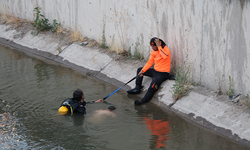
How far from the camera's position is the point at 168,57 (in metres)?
7.58

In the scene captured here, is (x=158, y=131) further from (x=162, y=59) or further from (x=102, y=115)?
(x=162, y=59)

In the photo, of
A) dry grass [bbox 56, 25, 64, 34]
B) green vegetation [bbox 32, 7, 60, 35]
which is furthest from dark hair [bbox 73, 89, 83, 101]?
green vegetation [bbox 32, 7, 60, 35]

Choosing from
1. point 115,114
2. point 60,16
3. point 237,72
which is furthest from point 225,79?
point 60,16

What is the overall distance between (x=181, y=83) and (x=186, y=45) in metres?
1.02

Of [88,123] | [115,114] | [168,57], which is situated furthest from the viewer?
[168,57]

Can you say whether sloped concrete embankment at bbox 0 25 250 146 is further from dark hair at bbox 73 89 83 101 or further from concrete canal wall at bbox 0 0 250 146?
dark hair at bbox 73 89 83 101

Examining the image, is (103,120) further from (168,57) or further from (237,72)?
(237,72)

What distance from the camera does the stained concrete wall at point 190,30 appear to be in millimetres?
6402

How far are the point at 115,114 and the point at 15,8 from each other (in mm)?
10197

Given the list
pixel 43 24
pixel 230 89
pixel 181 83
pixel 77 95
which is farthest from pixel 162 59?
pixel 43 24

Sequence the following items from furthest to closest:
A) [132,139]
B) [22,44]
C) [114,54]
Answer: [22,44]
[114,54]
[132,139]

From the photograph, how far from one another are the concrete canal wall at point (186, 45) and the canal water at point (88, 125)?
1.56ft

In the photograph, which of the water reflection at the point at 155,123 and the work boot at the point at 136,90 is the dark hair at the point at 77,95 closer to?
the water reflection at the point at 155,123

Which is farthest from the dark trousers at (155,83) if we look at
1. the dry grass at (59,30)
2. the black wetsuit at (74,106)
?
the dry grass at (59,30)
